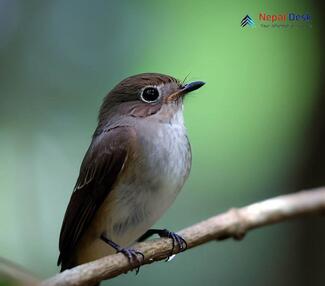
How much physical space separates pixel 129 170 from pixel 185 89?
400 mm

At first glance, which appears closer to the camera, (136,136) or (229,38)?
(136,136)

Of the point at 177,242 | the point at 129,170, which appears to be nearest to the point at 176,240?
the point at 177,242

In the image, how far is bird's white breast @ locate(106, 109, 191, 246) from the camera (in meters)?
2.40

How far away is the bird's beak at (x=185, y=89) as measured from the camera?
2436mm

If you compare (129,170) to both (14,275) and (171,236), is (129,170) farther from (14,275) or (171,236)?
(14,275)

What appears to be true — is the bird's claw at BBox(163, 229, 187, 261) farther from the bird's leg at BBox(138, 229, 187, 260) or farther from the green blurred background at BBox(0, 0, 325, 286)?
the green blurred background at BBox(0, 0, 325, 286)

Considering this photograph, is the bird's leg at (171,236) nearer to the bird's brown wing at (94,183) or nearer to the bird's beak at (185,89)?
the bird's brown wing at (94,183)

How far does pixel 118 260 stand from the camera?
6.76 ft

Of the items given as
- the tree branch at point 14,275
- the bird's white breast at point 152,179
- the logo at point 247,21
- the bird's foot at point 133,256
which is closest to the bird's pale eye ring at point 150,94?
the bird's white breast at point 152,179

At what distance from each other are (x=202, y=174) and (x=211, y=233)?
1579 mm

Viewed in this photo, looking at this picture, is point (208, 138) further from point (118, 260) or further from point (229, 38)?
point (118, 260)

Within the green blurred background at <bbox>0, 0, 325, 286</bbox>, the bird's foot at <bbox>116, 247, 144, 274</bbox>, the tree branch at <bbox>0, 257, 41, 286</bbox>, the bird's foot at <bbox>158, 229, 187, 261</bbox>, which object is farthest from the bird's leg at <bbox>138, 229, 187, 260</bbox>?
the tree branch at <bbox>0, 257, 41, 286</bbox>

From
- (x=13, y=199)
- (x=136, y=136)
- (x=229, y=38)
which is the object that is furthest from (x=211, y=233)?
(x=13, y=199)

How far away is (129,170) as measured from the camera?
8.09 feet
